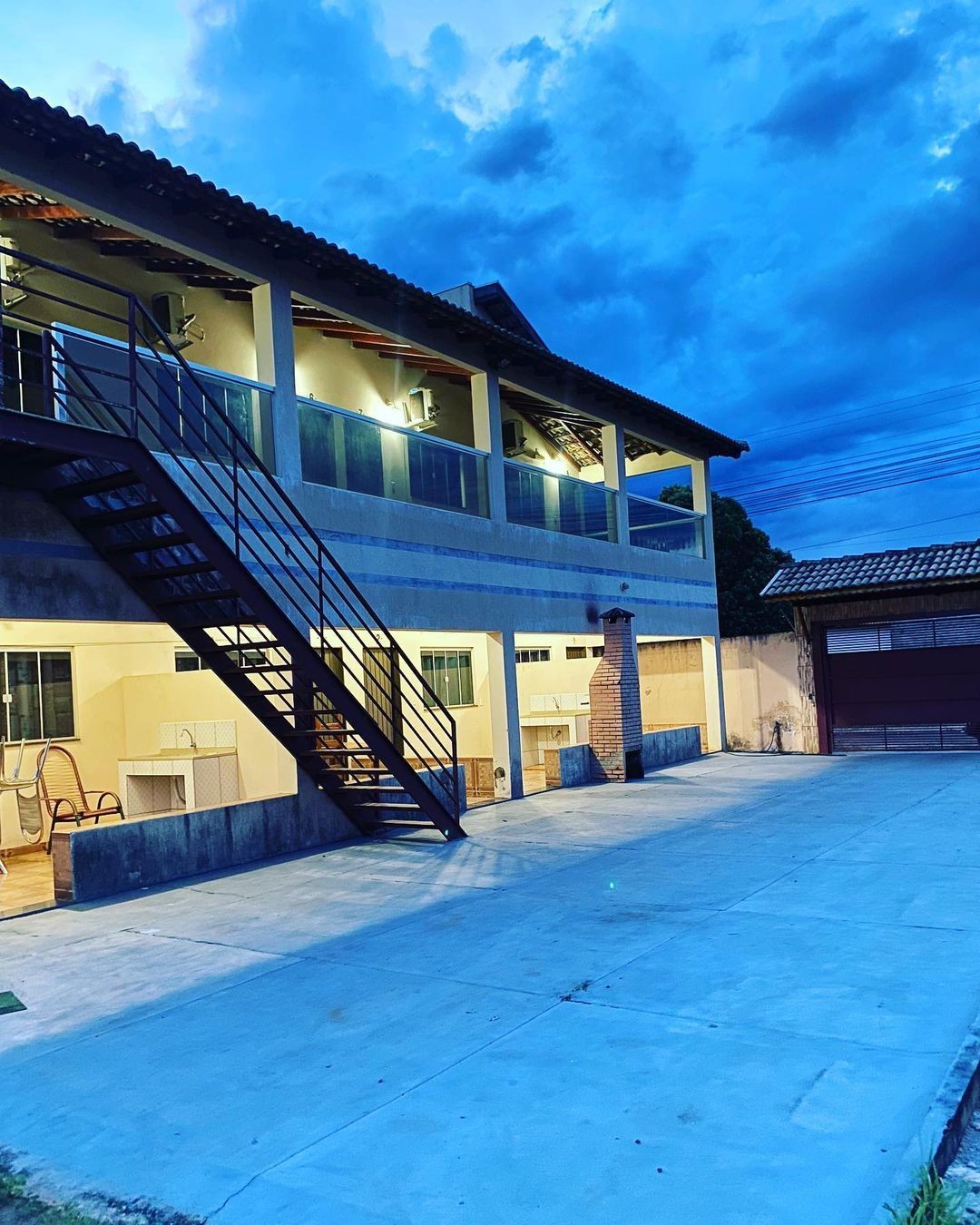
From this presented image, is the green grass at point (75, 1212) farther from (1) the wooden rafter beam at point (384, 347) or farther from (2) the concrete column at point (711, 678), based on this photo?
(2) the concrete column at point (711, 678)

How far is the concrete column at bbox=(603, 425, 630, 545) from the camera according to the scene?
17.4m

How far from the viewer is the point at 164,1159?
12.5 feet

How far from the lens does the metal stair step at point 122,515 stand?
26.5ft

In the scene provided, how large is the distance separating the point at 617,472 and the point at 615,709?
14.0 ft

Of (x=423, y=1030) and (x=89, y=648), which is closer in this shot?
(x=423, y=1030)

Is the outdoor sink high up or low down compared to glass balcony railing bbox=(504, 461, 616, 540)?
down

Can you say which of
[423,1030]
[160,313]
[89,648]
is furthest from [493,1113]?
[160,313]

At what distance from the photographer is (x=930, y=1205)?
10.4 feet

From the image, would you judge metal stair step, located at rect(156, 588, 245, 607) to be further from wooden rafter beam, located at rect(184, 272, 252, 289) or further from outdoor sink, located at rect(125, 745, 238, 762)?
wooden rafter beam, located at rect(184, 272, 252, 289)

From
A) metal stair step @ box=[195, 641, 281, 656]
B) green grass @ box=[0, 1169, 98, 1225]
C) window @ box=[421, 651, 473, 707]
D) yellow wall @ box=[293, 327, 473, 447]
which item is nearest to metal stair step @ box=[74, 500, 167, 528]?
metal stair step @ box=[195, 641, 281, 656]

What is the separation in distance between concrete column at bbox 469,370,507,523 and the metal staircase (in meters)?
3.34

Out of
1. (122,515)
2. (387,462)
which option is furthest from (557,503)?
(122,515)

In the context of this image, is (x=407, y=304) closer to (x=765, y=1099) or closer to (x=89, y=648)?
(x=89, y=648)

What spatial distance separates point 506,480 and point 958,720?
896cm
